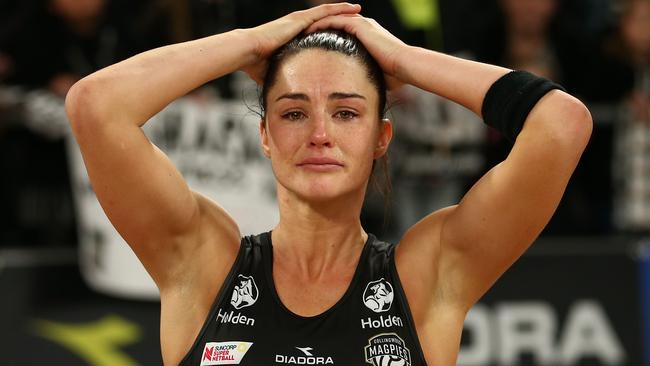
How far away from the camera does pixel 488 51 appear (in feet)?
20.0

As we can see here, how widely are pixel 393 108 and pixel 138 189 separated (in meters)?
2.66

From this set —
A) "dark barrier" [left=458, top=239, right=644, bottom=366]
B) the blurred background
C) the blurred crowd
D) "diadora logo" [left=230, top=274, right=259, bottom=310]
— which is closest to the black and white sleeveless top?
"diadora logo" [left=230, top=274, right=259, bottom=310]

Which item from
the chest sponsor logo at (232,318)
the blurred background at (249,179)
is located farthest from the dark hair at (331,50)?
the blurred background at (249,179)

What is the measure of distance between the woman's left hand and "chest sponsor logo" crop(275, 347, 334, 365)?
77 centimetres

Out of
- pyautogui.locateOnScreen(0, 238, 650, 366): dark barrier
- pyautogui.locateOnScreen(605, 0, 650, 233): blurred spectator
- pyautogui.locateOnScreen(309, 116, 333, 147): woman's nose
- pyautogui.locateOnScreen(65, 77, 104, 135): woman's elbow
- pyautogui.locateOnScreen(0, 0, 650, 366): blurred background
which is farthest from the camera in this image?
pyautogui.locateOnScreen(605, 0, 650, 233): blurred spectator

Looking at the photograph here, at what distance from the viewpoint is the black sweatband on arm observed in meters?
3.02

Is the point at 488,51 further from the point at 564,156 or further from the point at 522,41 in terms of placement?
the point at 564,156

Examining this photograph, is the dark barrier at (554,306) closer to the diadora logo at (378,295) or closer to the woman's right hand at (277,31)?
the diadora logo at (378,295)

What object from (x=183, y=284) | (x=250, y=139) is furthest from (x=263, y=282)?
(x=250, y=139)

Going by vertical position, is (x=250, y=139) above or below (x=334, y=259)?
above

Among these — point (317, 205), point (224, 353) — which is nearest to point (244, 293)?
point (224, 353)

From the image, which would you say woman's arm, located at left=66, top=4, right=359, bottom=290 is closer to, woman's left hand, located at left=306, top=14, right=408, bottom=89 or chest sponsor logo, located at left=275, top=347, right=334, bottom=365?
woman's left hand, located at left=306, top=14, right=408, bottom=89

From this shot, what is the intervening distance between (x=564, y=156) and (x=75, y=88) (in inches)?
48.3

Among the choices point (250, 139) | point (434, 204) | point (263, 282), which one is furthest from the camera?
point (434, 204)
